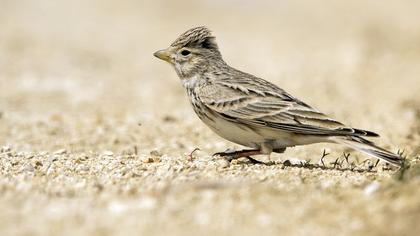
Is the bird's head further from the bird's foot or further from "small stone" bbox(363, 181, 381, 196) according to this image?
"small stone" bbox(363, 181, 381, 196)

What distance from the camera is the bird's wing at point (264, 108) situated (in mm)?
7816

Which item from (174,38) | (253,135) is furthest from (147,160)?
(174,38)

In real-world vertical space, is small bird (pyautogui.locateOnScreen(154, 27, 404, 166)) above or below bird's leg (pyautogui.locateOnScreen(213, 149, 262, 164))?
above

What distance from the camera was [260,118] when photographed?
8102 millimetres

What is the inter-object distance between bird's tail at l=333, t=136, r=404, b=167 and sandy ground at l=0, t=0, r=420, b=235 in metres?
0.18

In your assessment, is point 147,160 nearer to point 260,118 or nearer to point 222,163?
point 222,163

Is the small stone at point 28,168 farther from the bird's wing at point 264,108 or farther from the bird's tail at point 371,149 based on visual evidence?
the bird's tail at point 371,149

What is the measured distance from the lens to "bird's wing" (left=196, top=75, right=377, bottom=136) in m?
7.82

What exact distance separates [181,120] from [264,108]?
151 inches

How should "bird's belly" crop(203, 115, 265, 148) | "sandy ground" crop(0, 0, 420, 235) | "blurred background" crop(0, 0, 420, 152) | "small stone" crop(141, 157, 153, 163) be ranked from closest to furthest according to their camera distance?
1. "sandy ground" crop(0, 0, 420, 235)
2. "small stone" crop(141, 157, 153, 163)
3. "bird's belly" crop(203, 115, 265, 148)
4. "blurred background" crop(0, 0, 420, 152)

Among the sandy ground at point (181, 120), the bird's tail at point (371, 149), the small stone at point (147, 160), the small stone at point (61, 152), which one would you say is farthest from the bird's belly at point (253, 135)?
the small stone at point (61, 152)

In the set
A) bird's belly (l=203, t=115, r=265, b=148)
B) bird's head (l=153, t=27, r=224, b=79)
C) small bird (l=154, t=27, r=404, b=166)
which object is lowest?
bird's belly (l=203, t=115, r=265, b=148)

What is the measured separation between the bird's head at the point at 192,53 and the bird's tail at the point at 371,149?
2.10 m

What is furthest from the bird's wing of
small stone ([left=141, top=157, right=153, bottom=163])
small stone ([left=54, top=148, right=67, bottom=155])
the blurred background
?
the blurred background
